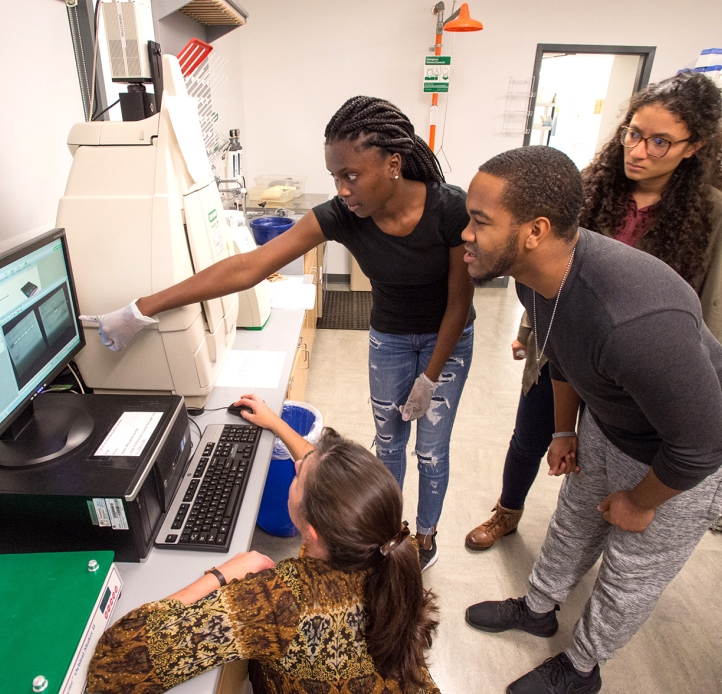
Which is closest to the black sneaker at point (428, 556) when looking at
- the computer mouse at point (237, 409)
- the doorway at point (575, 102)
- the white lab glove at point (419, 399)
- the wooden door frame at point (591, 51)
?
the white lab glove at point (419, 399)

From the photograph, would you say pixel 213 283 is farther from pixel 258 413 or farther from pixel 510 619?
pixel 510 619

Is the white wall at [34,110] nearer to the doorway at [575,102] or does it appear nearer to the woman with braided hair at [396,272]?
the woman with braided hair at [396,272]

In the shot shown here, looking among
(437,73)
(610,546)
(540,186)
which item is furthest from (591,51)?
(610,546)

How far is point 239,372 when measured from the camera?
1.53m

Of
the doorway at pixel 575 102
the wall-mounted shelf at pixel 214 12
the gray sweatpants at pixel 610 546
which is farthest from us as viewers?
the doorway at pixel 575 102

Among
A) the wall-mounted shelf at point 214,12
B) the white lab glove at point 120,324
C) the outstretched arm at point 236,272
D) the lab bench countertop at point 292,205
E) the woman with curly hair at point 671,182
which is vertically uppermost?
the wall-mounted shelf at point 214,12

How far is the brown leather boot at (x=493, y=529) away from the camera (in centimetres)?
187

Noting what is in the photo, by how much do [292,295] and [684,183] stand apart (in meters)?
1.43

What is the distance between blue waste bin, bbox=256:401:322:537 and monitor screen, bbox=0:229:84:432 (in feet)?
2.53

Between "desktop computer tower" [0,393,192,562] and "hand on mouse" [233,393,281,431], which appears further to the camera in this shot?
"hand on mouse" [233,393,281,431]

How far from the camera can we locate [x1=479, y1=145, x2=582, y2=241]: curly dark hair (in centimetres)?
87

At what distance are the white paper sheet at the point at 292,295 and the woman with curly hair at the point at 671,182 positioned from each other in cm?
111

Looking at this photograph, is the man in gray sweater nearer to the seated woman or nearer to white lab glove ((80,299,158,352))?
the seated woman

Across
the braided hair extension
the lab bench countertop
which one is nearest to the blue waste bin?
the braided hair extension
